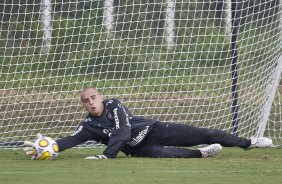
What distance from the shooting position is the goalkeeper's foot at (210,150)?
11.8m

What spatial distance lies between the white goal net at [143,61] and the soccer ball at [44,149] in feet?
7.33

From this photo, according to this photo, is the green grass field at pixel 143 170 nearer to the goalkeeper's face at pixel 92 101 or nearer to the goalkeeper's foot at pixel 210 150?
the goalkeeper's foot at pixel 210 150

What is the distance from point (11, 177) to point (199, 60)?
5.69 m

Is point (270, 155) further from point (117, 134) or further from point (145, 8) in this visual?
point (145, 8)

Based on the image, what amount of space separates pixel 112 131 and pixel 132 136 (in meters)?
0.35

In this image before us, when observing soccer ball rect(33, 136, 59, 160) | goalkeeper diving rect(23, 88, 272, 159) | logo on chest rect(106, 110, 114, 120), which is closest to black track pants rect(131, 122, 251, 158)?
goalkeeper diving rect(23, 88, 272, 159)

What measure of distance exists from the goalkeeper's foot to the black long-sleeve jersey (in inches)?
27.0

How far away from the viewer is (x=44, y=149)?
11.2m

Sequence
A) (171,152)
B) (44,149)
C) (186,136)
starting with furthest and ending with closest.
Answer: (186,136), (171,152), (44,149)

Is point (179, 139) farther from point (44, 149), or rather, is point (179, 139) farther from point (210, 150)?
point (44, 149)

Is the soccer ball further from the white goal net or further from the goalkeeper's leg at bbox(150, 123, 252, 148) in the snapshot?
the white goal net

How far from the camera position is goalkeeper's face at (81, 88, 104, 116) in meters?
11.4

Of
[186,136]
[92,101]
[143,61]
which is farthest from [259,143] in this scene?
[143,61]

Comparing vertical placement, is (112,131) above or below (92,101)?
below
